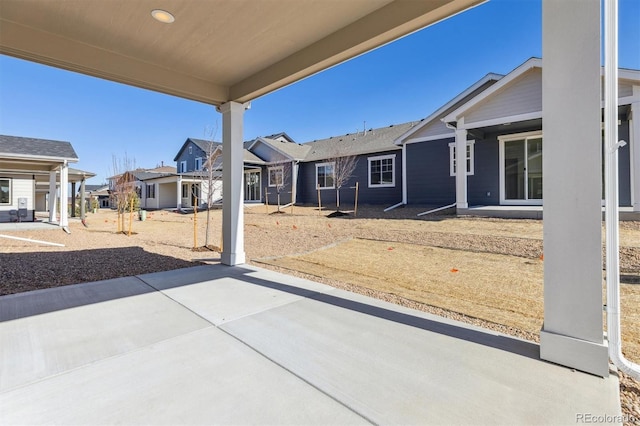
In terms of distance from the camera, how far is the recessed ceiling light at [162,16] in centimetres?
332

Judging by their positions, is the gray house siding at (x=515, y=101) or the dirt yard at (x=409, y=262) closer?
the dirt yard at (x=409, y=262)

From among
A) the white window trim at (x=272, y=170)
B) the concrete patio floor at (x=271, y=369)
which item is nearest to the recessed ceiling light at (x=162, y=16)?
the concrete patio floor at (x=271, y=369)

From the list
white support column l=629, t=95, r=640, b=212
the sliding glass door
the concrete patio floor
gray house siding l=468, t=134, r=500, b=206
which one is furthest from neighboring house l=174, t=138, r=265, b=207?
white support column l=629, t=95, r=640, b=212

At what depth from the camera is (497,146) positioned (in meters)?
11.4

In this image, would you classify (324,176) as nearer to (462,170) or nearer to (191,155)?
(462,170)

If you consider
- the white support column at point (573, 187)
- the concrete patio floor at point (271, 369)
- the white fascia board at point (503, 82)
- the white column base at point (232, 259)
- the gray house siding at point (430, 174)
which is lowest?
the concrete patio floor at point (271, 369)

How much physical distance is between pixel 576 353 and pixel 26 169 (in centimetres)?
2150

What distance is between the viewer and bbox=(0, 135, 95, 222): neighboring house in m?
12.1

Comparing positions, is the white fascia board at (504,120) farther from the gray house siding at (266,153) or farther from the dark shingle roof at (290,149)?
the gray house siding at (266,153)

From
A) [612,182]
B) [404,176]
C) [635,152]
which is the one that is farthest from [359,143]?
[612,182]

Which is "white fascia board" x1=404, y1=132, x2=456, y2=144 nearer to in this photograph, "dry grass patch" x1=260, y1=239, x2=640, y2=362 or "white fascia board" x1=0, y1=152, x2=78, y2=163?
"dry grass patch" x1=260, y1=239, x2=640, y2=362

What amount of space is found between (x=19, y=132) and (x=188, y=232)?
10.8 m

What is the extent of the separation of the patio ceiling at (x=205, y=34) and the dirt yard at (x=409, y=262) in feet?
10.6

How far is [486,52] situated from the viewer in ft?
40.3
